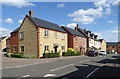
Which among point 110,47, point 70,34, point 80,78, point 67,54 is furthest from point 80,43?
point 110,47

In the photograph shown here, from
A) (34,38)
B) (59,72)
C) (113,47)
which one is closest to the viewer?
(59,72)

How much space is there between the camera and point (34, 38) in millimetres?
29078

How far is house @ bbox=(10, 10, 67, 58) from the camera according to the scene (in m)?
28.6

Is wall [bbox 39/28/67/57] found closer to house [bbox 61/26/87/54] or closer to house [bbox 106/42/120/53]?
house [bbox 61/26/87/54]

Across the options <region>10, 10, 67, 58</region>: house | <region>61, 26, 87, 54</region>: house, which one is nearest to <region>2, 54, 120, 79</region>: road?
<region>10, 10, 67, 58</region>: house

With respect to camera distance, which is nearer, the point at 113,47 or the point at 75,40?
the point at 75,40

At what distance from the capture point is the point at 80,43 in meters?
49.6

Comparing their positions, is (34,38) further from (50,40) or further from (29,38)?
(50,40)

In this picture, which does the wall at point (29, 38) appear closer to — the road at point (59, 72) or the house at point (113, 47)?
the road at point (59, 72)

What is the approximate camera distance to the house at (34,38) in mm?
28606

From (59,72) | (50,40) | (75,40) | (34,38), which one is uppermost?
(75,40)

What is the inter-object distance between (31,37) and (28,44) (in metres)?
1.72

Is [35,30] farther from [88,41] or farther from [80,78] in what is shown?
[88,41]

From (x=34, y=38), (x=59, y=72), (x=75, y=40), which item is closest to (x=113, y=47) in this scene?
(x=75, y=40)
